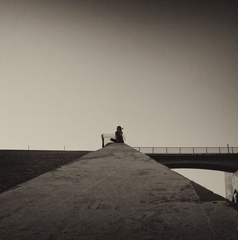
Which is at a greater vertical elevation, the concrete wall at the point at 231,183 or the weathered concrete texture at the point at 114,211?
the weathered concrete texture at the point at 114,211

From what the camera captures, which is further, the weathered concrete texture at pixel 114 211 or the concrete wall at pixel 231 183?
the concrete wall at pixel 231 183

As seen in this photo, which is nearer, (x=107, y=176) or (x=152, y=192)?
(x=152, y=192)

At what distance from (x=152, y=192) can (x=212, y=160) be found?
22662 mm

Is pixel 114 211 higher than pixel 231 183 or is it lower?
higher

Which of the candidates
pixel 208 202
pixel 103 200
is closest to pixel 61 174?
pixel 103 200

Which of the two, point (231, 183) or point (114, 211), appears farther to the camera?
point (231, 183)

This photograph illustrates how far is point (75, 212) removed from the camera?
4.81 feet

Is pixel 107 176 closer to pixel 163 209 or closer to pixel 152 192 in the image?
pixel 152 192

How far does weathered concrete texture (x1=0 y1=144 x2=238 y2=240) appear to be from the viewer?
3.84 feet

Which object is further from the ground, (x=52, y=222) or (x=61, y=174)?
(x=61, y=174)

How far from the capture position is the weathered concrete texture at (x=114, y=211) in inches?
46.1

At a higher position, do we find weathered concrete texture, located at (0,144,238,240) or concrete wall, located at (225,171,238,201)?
weathered concrete texture, located at (0,144,238,240)

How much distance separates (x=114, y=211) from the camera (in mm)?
1455

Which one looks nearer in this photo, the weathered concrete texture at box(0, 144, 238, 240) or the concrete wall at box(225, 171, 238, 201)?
the weathered concrete texture at box(0, 144, 238, 240)
